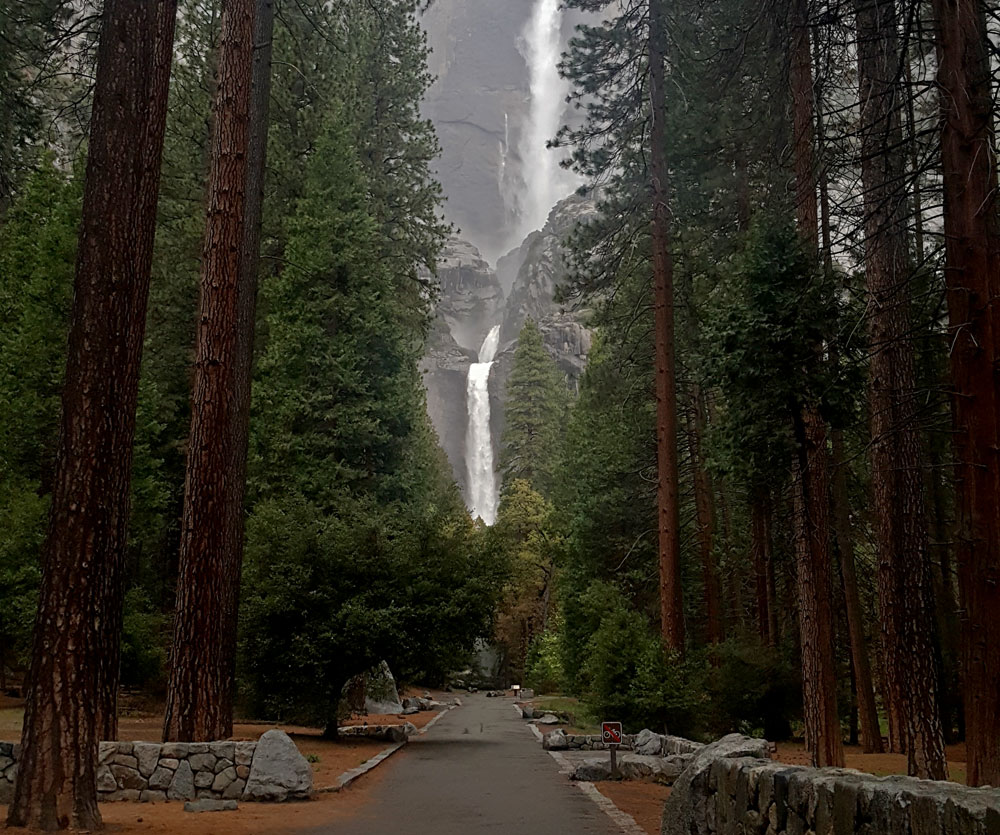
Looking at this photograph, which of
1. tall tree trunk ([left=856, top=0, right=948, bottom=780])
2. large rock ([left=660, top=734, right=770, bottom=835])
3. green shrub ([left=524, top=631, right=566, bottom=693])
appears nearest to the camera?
large rock ([left=660, top=734, right=770, bottom=835])

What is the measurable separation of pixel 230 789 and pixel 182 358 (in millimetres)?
14441

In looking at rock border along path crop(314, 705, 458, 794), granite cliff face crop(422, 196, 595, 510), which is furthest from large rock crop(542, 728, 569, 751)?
granite cliff face crop(422, 196, 595, 510)

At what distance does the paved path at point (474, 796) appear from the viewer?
695 cm

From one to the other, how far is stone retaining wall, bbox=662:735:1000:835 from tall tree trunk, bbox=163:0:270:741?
5.27 meters

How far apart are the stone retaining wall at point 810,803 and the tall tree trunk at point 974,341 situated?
5.84ft

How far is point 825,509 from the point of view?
29.6ft

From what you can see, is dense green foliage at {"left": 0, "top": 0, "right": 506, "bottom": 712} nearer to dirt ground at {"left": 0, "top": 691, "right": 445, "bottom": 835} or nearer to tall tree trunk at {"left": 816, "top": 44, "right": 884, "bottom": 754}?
dirt ground at {"left": 0, "top": 691, "right": 445, "bottom": 835}

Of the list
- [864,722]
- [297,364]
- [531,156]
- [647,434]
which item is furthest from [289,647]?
[531,156]

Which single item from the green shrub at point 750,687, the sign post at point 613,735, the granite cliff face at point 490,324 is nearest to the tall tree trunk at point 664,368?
the green shrub at point 750,687

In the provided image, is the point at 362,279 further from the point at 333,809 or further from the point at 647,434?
the point at 333,809

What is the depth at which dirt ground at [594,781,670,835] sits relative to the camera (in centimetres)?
749

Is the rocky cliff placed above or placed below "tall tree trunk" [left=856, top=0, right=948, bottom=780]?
above

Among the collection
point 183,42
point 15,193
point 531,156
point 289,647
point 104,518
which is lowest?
point 289,647

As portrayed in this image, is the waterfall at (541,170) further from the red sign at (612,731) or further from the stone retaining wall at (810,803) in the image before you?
the stone retaining wall at (810,803)
